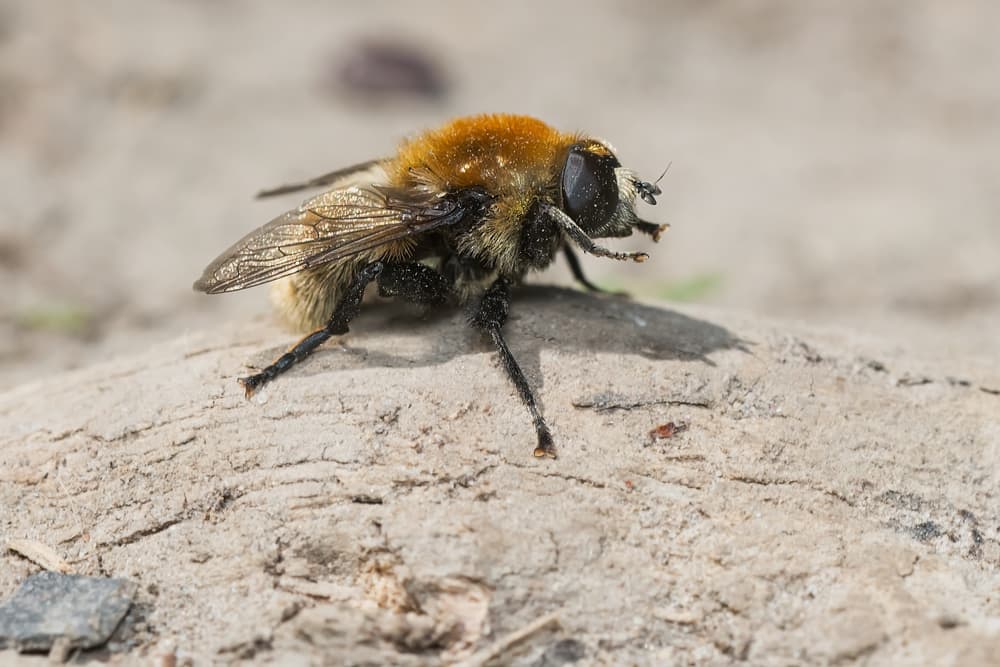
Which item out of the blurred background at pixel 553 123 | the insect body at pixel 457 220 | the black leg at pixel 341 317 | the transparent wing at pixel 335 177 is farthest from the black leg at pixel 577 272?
the blurred background at pixel 553 123

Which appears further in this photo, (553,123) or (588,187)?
(553,123)

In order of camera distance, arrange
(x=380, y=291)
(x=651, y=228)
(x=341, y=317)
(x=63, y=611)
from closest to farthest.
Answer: (x=63, y=611) → (x=341, y=317) → (x=380, y=291) → (x=651, y=228)

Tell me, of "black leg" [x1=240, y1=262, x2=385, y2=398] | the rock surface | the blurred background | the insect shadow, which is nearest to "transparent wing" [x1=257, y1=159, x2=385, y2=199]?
"black leg" [x1=240, y1=262, x2=385, y2=398]

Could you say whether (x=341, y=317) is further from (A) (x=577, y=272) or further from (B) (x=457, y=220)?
(A) (x=577, y=272)

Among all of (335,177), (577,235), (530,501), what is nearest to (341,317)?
(335,177)

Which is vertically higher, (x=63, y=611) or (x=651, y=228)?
(x=651, y=228)

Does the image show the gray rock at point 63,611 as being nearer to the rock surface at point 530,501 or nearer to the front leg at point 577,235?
the rock surface at point 530,501

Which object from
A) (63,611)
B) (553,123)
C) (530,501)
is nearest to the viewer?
(63,611)
